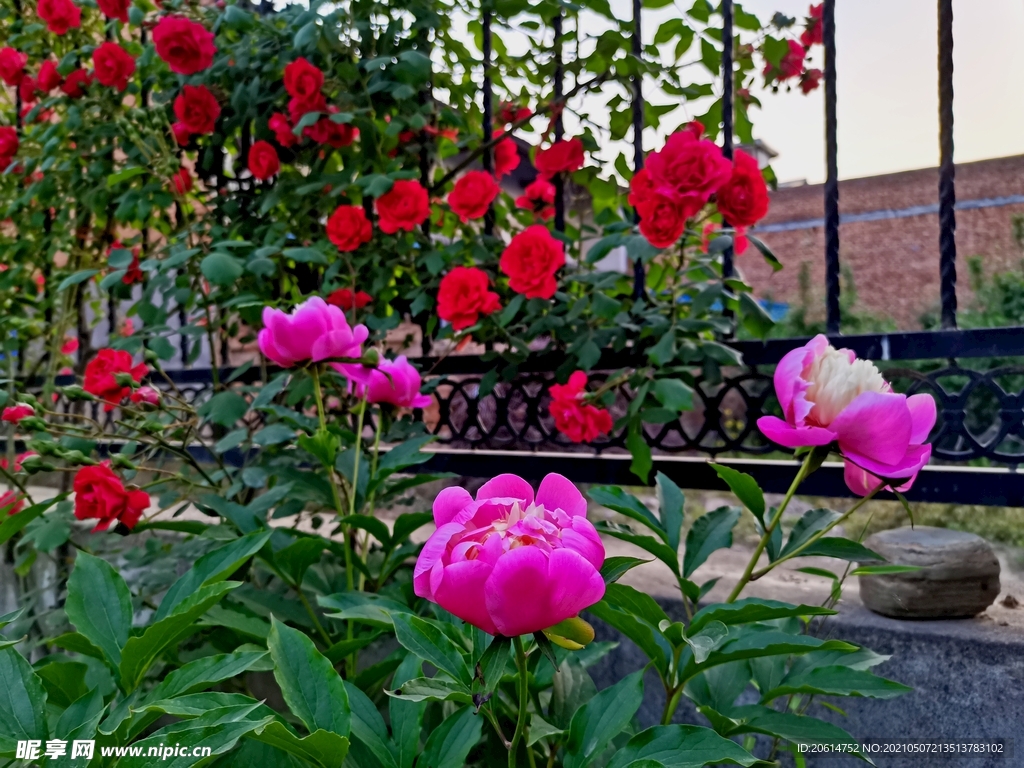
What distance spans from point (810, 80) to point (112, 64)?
1.44 m

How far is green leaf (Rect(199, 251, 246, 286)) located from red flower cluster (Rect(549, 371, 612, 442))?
1.92 ft

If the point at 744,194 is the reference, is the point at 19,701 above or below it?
below

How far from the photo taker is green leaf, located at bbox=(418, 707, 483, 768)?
54 centimetres

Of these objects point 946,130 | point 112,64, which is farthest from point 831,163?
point 112,64

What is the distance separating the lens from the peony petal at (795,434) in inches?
20.9

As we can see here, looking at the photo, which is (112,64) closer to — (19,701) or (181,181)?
(181,181)

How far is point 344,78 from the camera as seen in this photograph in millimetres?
1343

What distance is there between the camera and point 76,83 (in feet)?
5.15

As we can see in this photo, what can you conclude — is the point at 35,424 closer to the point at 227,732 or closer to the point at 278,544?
the point at 278,544

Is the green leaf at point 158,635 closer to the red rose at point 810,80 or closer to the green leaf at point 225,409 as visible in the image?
the green leaf at point 225,409

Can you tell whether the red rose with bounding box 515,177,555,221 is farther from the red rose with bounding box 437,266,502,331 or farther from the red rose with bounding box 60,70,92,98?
the red rose with bounding box 60,70,92,98

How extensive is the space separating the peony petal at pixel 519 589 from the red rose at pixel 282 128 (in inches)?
49.9

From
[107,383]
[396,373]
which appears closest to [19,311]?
[107,383]

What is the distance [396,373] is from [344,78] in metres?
0.73
